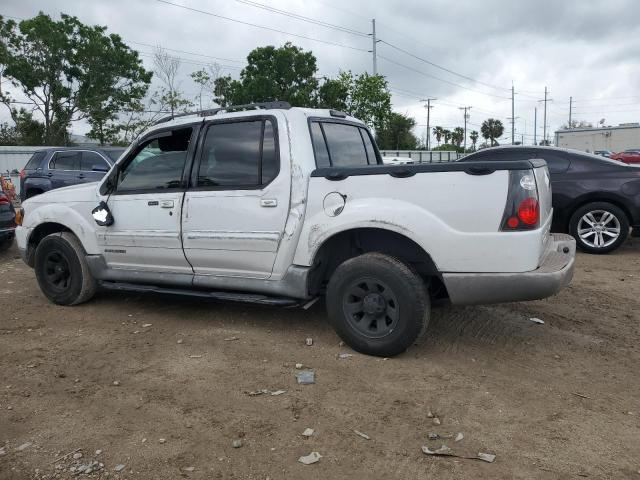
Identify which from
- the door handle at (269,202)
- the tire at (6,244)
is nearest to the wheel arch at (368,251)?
the door handle at (269,202)

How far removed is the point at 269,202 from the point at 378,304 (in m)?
1.13

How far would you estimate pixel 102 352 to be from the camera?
4.22 metres

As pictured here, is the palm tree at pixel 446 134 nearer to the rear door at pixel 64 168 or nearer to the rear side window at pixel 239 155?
the rear door at pixel 64 168

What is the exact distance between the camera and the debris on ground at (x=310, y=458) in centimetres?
270

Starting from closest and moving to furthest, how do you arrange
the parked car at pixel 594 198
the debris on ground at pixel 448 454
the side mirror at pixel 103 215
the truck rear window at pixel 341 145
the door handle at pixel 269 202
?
the debris on ground at pixel 448 454
the door handle at pixel 269 202
the truck rear window at pixel 341 145
the side mirror at pixel 103 215
the parked car at pixel 594 198

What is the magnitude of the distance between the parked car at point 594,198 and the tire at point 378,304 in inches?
177

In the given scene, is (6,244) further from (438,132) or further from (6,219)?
(438,132)

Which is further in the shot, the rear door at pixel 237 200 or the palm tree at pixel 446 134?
the palm tree at pixel 446 134

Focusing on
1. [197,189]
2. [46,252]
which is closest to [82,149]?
[46,252]

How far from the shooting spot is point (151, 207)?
468cm

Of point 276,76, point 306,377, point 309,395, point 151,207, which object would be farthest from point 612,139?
point 309,395

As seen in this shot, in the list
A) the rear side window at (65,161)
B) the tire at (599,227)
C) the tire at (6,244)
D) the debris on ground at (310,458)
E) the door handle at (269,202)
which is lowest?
the debris on ground at (310,458)

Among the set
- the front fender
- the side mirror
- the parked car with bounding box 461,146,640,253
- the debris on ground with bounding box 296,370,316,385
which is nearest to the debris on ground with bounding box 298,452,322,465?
the debris on ground with bounding box 296,370,316,385

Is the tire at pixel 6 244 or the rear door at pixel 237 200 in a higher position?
the rear door at pixel 237 200
